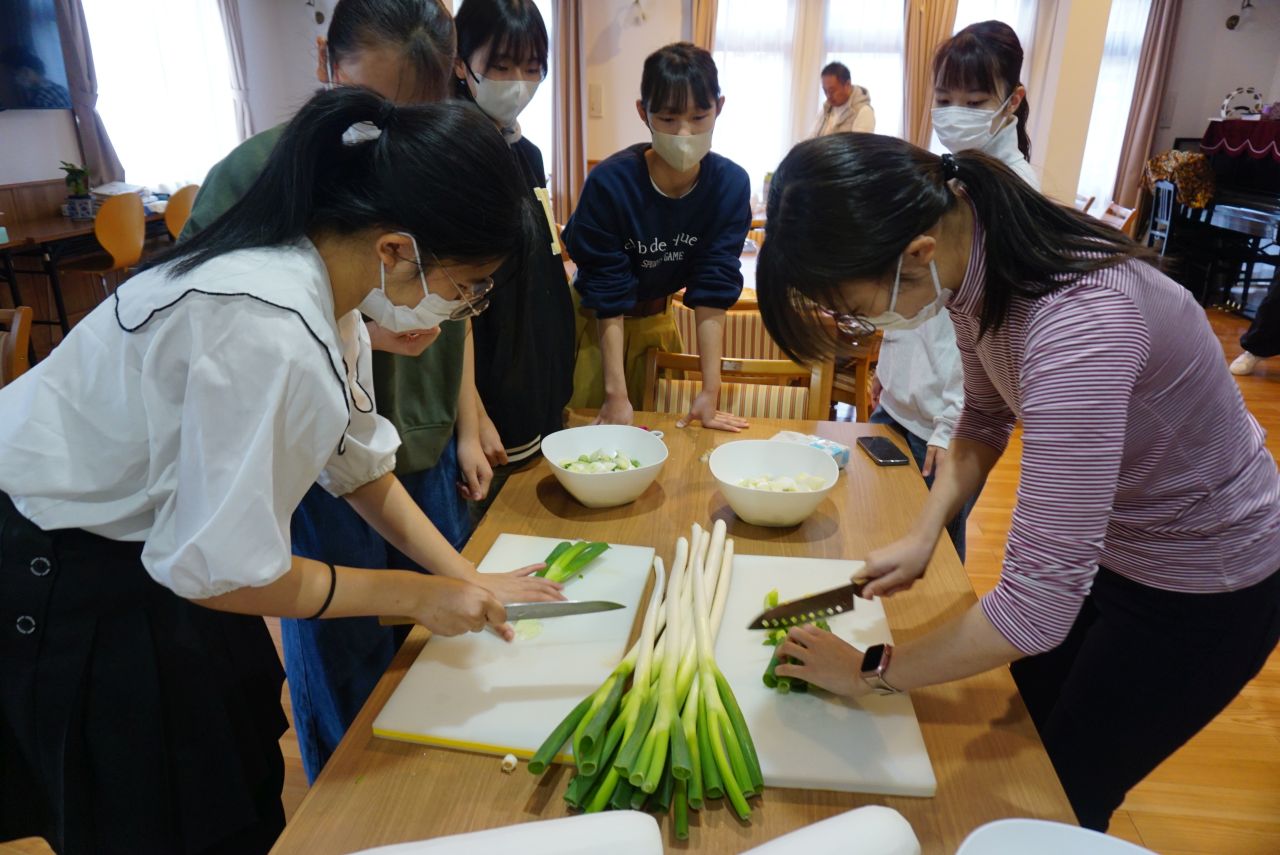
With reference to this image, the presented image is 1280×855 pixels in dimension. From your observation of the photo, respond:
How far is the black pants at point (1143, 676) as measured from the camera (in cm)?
107

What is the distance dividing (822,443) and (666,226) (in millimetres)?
707

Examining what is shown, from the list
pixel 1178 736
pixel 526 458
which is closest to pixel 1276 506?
pixel 1178 736

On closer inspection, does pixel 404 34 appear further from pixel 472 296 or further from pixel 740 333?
pixel 740 333

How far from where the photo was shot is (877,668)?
95cm

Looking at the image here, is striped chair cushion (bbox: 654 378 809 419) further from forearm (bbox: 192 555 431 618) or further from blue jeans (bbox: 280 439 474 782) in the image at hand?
forearm (bbox: 192 555 431 618)

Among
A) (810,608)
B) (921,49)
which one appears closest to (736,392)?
(810,608)

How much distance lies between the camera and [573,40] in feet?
23.2

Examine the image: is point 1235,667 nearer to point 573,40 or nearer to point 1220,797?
point 1220,797

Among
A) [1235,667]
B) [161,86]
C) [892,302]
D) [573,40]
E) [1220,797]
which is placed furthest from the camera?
[573,40]

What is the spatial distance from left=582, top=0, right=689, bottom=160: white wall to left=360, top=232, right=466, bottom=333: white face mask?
22.5 ft

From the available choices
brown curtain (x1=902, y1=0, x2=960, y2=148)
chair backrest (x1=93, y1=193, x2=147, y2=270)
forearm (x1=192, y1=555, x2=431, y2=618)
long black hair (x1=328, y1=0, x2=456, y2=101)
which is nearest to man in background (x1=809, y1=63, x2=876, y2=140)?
brown curtain (x1=902, y1=0, x2=960, y2=148)

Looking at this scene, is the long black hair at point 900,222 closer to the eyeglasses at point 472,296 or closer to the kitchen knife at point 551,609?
the eyeglasses at point 472,296

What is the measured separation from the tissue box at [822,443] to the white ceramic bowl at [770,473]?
0.20 ft

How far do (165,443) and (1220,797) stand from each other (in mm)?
2386
